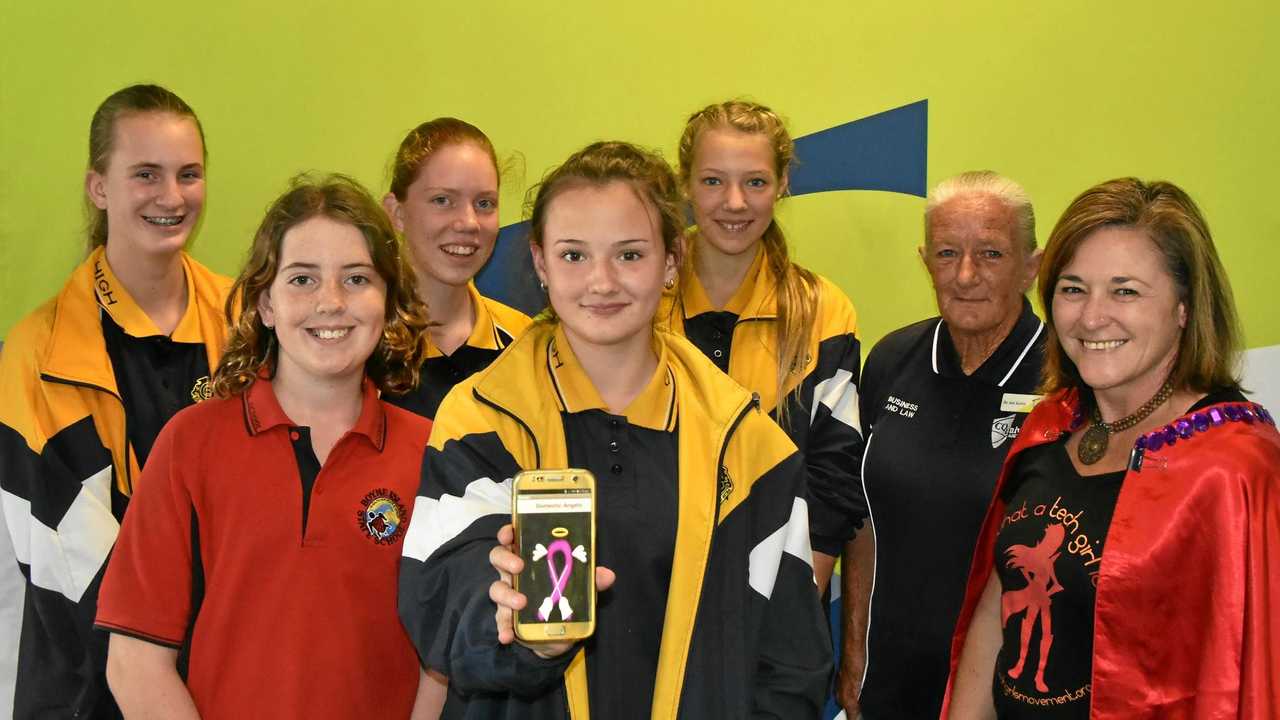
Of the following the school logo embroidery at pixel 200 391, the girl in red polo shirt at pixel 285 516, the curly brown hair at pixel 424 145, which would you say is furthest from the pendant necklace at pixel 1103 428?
the school logo embroidery at pixel 200 391

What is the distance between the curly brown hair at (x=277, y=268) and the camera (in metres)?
2.22

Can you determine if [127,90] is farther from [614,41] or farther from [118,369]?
[614,41]

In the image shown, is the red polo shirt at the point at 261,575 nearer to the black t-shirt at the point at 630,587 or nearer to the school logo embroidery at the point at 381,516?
the school logo embroidery at the point at 381,516

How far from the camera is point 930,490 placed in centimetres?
278

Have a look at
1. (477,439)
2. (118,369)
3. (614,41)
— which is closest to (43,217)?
(118,369)

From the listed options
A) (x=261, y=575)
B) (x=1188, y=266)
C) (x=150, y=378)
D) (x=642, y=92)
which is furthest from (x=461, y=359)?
(x=1188, y=266)

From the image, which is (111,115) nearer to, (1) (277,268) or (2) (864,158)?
(1) (277,268)

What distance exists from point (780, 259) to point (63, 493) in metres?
1.64

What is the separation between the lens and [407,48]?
357 centimetres

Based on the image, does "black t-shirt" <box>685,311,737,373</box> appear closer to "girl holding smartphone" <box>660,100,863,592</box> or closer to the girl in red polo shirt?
"girl holding smartphone" <box>660,100,863,592</box>

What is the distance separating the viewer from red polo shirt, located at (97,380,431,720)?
1990 mm

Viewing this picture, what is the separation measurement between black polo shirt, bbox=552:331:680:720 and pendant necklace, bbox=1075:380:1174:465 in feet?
2.54

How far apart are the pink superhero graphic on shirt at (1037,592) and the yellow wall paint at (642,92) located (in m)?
1.50

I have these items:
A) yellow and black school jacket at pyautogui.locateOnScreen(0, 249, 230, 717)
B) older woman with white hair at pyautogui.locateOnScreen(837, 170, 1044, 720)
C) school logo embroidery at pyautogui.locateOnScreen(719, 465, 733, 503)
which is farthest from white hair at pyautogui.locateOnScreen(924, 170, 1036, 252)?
yellow and black school jacket at pyautogui.locateOnScreen(0, 249, 230, 717)
